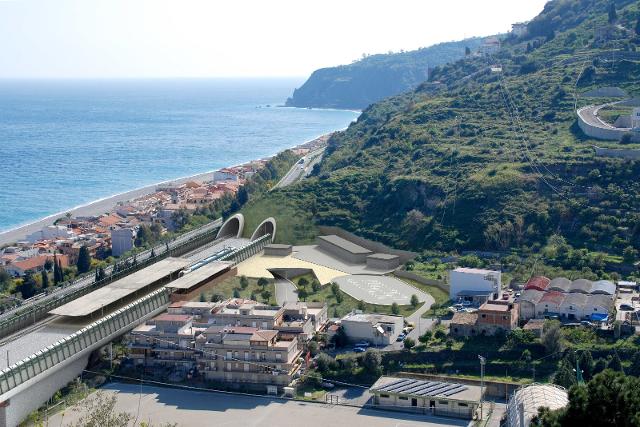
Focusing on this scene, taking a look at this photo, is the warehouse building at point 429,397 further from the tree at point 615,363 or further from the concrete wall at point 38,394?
the concrete wall at point 38,394

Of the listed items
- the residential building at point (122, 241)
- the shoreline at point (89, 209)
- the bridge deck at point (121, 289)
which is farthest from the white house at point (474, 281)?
the shoreline at point (89, 209)

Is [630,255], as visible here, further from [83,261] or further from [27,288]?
[27,288]

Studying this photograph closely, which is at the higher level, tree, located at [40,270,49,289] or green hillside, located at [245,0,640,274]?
green hillside, located at [245,0,640,274]

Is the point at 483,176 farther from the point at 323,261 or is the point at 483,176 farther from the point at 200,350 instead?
the point at 200,350

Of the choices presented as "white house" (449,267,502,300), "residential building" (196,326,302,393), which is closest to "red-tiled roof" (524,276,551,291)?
"white house" (449,267,502,300)

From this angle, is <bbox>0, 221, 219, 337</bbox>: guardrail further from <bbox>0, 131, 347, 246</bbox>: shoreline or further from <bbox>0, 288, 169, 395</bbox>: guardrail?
<bbox>0, 131, 347, 246</bbox>: shoreline

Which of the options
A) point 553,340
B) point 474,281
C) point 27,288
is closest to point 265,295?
point 474,281
